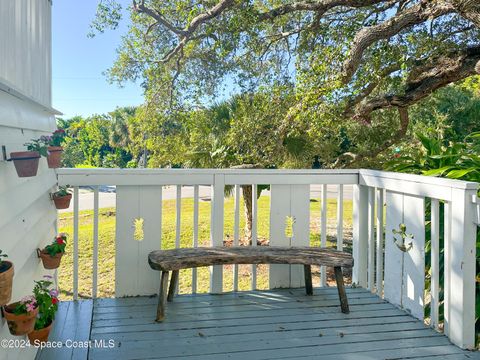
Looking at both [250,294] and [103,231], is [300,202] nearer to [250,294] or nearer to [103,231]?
[250,294]

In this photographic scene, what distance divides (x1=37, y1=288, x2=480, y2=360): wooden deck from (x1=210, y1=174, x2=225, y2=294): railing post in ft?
0.34

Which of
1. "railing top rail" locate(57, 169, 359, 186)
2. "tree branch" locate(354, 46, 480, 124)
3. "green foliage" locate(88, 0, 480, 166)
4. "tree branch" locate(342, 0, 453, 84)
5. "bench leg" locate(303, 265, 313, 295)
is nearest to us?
"railing top rail" locate(57, 169, 359, 186)

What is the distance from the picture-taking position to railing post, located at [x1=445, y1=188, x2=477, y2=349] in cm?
215

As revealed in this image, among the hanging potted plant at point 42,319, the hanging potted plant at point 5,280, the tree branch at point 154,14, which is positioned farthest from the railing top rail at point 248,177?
the tree branch at point 154,14

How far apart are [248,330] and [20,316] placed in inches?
52.9

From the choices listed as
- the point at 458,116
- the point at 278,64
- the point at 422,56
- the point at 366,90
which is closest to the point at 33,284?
the point at 366,90

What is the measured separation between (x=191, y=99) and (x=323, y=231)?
4712 millimetres

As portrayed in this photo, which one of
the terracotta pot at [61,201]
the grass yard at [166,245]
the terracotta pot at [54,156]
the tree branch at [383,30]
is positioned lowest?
the grass yard at [166,245]

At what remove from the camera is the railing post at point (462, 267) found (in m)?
2.15

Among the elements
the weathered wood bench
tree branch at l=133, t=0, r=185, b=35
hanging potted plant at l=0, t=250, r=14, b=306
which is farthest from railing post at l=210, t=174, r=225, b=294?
tree branch at l=133, t=0, r=185, b=35

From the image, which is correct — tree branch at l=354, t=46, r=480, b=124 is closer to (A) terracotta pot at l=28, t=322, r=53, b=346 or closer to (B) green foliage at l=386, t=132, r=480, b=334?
(B) green foliage at l=386, t=132, r=480, b=334

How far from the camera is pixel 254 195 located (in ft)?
10.3

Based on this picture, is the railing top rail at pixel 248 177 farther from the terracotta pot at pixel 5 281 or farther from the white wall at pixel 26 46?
the terracotta pot at pixel 5 281

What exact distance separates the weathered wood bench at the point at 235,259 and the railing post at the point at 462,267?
62 cm
